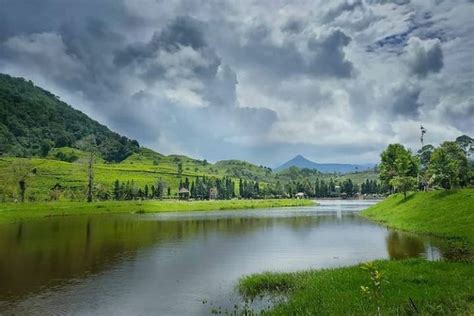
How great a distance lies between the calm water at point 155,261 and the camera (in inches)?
1204

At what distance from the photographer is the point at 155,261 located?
4744cm

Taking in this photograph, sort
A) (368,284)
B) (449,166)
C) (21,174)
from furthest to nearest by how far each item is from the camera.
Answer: (21,174)
(449,166)
(368,284)

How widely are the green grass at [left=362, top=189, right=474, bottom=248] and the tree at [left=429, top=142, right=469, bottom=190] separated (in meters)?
6.71

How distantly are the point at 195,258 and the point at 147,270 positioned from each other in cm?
807

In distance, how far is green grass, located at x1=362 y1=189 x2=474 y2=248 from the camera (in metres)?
57.1

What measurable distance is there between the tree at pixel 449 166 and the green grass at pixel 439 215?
6.71 meters

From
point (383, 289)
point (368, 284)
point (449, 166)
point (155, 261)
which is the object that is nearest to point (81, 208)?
point (155, 261)

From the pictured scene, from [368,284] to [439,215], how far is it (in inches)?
1824

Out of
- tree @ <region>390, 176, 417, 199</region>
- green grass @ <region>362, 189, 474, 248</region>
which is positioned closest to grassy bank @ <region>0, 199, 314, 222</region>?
tree @ <region>390, 176, 417, 199</region>

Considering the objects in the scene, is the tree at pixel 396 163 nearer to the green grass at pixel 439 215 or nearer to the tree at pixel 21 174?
the green grass at pixel 439 215

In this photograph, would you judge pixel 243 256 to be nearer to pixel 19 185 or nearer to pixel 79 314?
pixel 79 314

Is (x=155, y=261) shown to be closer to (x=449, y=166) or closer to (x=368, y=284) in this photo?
(x=368, y=284)

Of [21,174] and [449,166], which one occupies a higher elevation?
[21,174]

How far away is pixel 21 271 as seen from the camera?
4169cm
